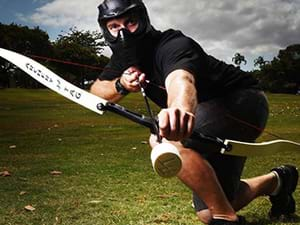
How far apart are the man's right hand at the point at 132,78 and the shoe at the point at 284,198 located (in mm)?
1330

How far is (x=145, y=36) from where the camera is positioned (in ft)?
9.18

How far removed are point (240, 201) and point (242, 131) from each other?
0.58 m

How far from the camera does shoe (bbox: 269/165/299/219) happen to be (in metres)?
3.59

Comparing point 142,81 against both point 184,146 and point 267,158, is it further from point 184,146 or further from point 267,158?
point 267,158

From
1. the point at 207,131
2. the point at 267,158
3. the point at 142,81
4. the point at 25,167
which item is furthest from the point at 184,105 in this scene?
the point at 267,158

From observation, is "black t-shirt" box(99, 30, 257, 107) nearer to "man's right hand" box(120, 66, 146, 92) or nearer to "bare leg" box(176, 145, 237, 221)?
"man's right hand" box(120, 66, 146, 92)

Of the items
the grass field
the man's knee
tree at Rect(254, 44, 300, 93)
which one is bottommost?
the grass field

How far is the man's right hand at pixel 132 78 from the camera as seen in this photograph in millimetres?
2870

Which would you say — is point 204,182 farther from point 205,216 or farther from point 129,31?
point 129,31

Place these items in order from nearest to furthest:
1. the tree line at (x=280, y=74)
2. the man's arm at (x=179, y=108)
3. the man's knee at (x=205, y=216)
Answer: the man's arm at (x=179, y=108), the man's knee at (x=205, y=216), the tree line at (x=280, y=74)

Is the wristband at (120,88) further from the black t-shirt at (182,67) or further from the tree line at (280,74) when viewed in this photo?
the tree line at (280,74)

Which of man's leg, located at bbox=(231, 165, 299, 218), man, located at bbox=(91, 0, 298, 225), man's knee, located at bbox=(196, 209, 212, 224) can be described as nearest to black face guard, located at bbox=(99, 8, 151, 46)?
man, located at bbox=(91, 0, 298, 225)

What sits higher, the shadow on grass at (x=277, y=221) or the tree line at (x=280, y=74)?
the tree line at (x=280, y=74)

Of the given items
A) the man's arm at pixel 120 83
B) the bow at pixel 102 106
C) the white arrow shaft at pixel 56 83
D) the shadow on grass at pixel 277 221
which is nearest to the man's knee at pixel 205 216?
the shadow on grass at pixel 277 221
